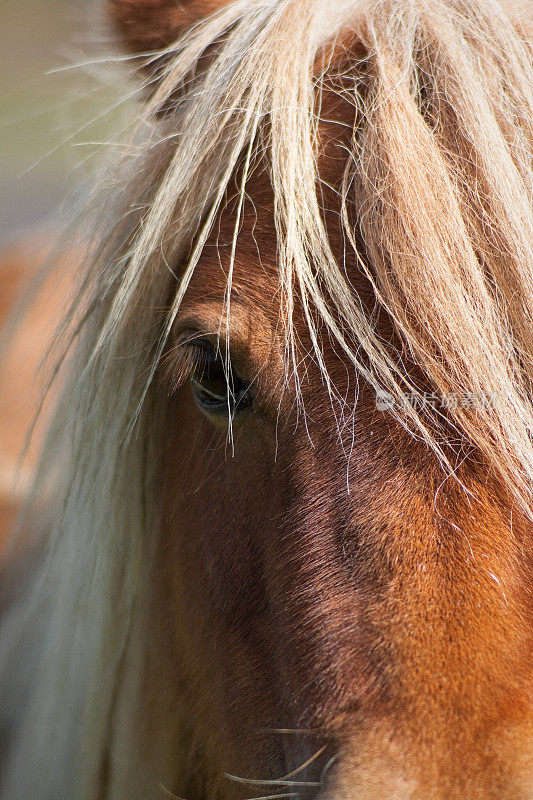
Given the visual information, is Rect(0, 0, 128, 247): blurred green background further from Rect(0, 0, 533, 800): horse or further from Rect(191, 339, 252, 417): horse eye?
Rect(191, 339, 252, 417): horse eye

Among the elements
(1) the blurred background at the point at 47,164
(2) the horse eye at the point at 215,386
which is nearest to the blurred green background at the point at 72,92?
(1) the blurred background at the point at 47,164

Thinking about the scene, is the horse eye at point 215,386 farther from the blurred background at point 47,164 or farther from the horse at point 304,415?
the blurred background at point 47,164

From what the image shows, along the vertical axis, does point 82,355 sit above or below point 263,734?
above

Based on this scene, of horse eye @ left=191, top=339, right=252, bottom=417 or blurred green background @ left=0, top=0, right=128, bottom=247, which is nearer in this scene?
horse eye @ left=191, top=339, right=252, bottom=417

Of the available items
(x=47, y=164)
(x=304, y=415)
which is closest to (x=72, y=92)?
(x=47, y=164)

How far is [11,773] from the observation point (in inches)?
51.8

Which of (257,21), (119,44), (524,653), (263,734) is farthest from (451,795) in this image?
(119,44)

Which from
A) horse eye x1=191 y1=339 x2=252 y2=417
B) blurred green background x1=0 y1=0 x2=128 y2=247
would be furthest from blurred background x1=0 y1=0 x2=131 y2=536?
horse eye x1=191 y1=339 x2=252 y2=417

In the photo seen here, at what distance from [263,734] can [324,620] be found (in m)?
0.22

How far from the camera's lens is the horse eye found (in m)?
0.88

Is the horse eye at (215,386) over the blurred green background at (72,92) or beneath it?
beneath

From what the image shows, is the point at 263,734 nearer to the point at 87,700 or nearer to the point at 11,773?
the point at 87,700

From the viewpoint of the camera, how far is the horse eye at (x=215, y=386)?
88 centimetres

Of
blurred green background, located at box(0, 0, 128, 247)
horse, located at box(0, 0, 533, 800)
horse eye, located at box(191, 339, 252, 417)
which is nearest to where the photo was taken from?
horse, located at box(0, 0, 533, 800)
